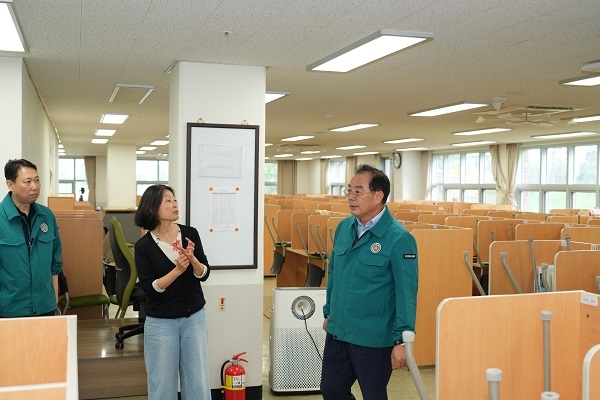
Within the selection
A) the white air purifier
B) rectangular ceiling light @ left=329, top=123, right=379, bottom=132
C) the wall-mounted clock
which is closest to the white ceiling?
the white air purifier

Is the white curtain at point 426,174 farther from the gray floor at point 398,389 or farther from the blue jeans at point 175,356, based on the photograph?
the blue jeans at point 175,356

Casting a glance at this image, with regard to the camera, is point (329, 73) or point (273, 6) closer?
point (273, 6)

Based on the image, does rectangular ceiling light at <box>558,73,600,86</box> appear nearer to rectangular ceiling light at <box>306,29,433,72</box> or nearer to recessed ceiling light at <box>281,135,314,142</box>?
rectangular ceiling light at <box>306,29,433,72</box>

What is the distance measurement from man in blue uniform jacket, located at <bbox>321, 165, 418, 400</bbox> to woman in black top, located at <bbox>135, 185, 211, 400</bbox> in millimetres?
651

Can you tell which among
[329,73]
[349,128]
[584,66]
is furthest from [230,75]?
[349,128]

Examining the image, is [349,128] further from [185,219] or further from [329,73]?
[185,219]

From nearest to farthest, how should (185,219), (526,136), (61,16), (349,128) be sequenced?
(61,16)
(185,219)
(349,128)
(526,136)

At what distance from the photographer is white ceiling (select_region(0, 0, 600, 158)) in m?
3.06

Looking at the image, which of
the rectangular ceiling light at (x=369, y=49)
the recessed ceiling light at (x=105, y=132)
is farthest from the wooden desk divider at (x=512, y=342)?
the recessed ceiling light at (x=105, y=132)

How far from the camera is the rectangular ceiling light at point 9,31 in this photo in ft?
9.88

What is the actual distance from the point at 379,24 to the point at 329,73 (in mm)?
1549

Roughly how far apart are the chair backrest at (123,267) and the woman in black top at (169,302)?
4.30 feet

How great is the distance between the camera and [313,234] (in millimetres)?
6898

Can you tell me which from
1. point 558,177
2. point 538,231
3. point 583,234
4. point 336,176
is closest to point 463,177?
point 558,177
